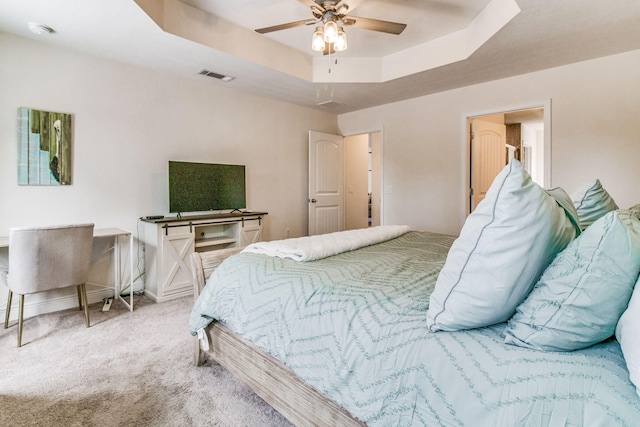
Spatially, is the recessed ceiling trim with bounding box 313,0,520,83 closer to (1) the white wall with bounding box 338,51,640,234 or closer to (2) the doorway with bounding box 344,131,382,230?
(1) the white wall with bounding box 338,51,640,234

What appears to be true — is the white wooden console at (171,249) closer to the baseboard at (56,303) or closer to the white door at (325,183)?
the baseboard at (56,303)

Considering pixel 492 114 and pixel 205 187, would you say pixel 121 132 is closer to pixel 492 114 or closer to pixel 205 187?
pixel 205 187

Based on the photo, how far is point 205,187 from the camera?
12.5 ft

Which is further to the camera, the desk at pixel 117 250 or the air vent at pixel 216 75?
the air vent at pixel 216 75

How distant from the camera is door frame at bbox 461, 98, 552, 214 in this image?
3469 mm

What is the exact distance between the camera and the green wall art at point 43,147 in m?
2.84

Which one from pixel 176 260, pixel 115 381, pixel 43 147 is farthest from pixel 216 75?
pixel 115 381

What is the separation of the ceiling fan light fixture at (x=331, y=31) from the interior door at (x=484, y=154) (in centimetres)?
258

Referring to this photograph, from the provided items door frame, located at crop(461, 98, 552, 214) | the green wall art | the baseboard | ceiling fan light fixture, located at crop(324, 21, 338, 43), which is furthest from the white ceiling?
the baseboard

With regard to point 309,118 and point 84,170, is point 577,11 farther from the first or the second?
point 84,170

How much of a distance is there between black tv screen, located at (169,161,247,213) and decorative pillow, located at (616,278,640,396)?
3631 mm

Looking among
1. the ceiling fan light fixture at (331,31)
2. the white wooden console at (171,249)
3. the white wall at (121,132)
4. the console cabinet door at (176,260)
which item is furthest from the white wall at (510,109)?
the console cabinet door at (176,260)

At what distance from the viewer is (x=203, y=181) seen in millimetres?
3789

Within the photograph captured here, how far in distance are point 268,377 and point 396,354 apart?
73 cm
